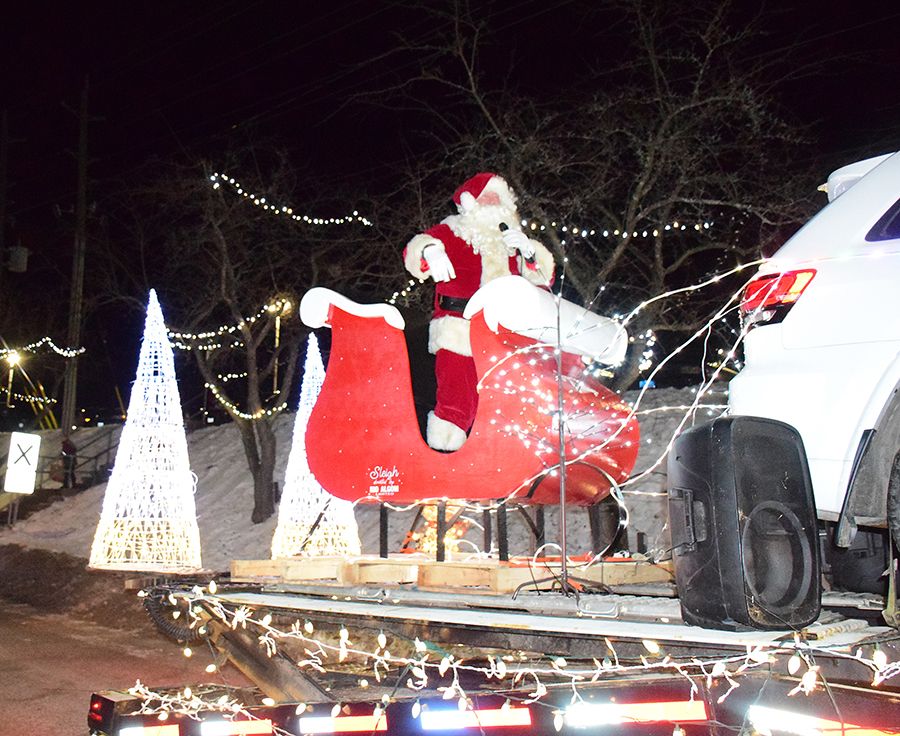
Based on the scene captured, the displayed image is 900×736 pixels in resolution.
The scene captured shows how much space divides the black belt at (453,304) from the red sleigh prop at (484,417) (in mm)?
384

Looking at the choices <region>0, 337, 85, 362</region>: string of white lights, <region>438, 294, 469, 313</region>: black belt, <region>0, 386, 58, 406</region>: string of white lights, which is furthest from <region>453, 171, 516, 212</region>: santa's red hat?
<region>0, 386, 58, 406</region>: string of white lights

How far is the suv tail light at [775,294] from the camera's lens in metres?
3.25

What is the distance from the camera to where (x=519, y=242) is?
5.05m

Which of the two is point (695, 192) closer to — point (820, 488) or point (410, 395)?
point (410, 395)

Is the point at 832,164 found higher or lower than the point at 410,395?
higher

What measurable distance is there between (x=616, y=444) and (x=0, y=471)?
866 inches

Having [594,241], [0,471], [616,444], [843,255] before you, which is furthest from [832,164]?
[0,471]

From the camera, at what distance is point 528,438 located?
418 cm

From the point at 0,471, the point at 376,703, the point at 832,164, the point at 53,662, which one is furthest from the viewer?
the point at 0,471

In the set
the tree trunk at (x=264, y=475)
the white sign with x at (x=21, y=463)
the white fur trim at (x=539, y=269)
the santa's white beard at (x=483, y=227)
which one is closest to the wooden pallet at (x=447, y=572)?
the white fur trim at (x=539, y=269)

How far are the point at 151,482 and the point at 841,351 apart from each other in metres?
10.3

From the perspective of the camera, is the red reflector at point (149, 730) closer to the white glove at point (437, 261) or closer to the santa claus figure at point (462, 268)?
the santa claus figure at point (462, 268)

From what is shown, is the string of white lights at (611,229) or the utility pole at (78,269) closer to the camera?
the string of white lights at (611,229)

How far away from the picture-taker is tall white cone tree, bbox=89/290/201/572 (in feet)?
37.7
